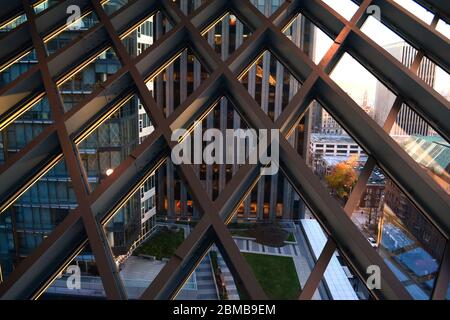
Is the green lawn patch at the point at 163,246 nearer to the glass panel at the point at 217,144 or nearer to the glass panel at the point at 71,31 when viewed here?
the glass panel at the point at 217,144

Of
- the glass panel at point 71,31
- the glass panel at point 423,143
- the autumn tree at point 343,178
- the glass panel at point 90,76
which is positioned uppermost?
the glass panel at point 71,31

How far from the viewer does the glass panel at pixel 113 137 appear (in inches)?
172

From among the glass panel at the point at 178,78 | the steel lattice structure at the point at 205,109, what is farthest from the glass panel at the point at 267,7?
the glass panel at the point at 178,78

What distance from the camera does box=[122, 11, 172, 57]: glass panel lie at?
→ 5289 mm

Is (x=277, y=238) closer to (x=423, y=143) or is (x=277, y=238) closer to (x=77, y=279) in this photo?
(x=423, y=143)

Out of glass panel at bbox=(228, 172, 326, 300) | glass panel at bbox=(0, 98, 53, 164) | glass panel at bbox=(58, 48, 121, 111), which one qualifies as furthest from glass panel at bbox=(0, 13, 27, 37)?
glass panel at bbox=(228, 172, 326, 300)

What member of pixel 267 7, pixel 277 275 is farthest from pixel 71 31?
pixel 277 275

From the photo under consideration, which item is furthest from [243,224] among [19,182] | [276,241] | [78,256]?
[19,182]

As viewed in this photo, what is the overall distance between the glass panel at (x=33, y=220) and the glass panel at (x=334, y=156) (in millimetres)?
3734

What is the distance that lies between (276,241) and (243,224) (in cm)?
117

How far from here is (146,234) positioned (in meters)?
6.45

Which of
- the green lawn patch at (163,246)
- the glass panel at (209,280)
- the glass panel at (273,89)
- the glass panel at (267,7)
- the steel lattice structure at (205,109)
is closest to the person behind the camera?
the steel lattice structure at (205,109)

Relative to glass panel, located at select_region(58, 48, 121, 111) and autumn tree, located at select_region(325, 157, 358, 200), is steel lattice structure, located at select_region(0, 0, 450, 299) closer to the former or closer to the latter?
autumn tree, located at select_region(325, 157, 358, 200)

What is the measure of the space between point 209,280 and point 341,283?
5.27 ft
